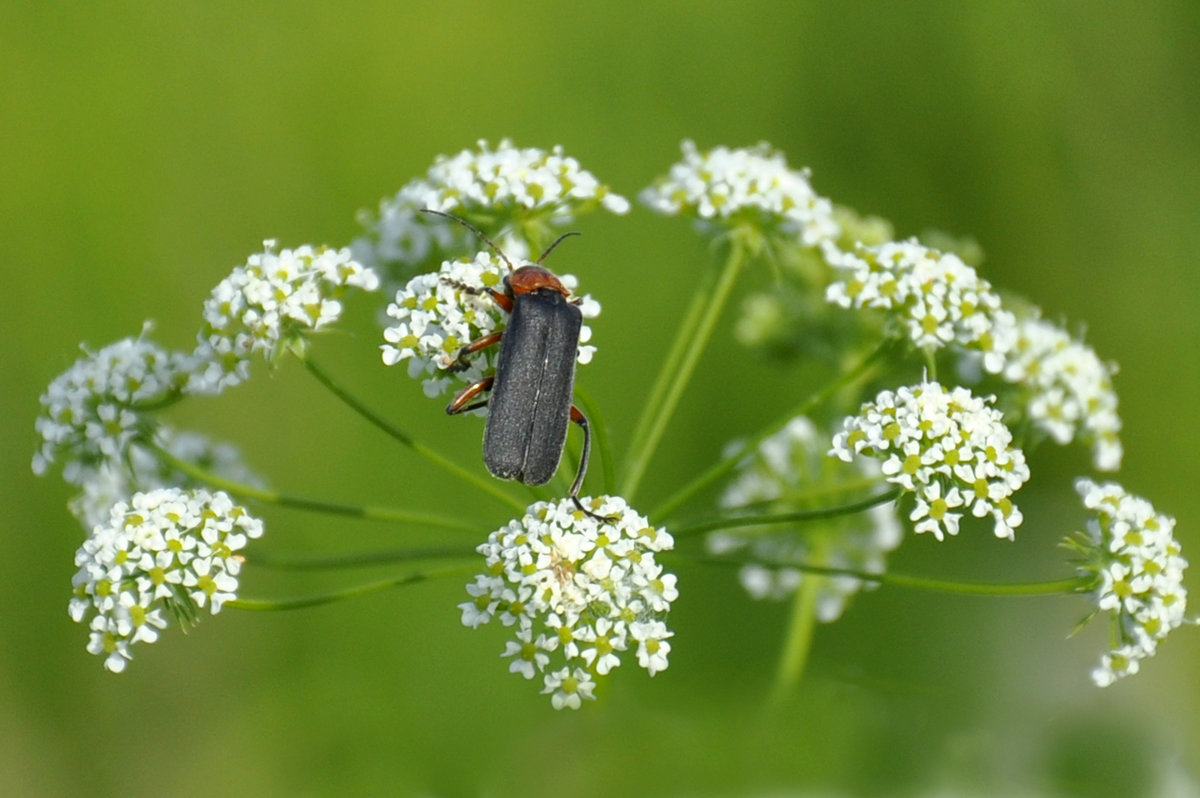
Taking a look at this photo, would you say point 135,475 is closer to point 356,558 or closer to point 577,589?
point 356,558

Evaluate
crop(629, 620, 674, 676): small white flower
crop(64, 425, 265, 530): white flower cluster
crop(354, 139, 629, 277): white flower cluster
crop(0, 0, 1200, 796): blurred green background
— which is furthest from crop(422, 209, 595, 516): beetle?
crop(0, 0, 1200, 796): blurred green background

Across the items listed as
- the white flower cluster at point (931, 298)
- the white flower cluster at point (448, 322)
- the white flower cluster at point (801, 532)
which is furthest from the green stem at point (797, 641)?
the white flower cluster at point (448, 322)

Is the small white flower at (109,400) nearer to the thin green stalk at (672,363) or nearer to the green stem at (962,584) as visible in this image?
the thin green stalk at (672,363)

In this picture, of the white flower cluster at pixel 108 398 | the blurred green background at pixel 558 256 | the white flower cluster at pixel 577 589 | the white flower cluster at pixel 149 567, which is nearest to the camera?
the white flower cluster at pixel 577 589

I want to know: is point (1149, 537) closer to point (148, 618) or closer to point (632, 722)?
point (632, 722)

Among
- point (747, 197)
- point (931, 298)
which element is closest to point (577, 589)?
point (931, 298)

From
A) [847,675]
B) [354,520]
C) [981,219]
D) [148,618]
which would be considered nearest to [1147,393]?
[981,219]

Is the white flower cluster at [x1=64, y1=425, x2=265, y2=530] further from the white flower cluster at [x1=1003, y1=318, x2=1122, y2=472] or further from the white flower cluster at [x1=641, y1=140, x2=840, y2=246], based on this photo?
the white flower cluster at [x1=1003, y1=318, x2=1122, y2=472]
